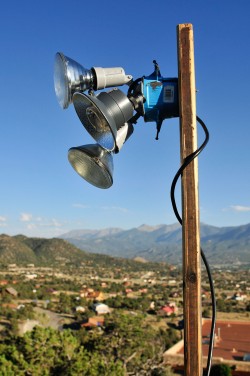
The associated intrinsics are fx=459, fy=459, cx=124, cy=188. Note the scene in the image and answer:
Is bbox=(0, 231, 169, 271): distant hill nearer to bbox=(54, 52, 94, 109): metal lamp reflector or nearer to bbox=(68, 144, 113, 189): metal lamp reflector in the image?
bbox=(68, 144, 113, 189): metal lamp reflector

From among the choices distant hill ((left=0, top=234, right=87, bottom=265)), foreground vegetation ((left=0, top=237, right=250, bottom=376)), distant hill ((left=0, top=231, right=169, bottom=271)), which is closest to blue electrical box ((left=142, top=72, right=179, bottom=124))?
foreground vegetation ((left=0, top=237, right=250, bottom=376))

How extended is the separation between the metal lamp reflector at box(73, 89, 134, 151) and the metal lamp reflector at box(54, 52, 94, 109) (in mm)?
44

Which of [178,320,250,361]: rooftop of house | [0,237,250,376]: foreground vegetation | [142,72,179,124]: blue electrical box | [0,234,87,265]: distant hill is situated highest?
[142,72,179,124]: blue electrical box

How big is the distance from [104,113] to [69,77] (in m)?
0.26

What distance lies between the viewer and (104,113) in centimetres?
206

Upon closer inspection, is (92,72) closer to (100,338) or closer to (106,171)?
(106,171)

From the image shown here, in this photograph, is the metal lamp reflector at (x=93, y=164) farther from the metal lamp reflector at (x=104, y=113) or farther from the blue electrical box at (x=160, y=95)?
the blue electrical box at (x=160, y=95)

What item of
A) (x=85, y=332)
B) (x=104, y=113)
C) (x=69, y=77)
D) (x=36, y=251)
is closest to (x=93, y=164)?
(x=104, y=113)

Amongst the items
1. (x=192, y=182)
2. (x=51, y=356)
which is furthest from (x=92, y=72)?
(x=51, y=356)

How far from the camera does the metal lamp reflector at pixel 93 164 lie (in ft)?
7.30

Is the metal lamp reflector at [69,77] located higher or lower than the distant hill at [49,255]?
higher

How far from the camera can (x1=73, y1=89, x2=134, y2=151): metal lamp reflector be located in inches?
82.4

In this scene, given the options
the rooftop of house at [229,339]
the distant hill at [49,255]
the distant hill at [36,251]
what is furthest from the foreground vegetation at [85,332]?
the distant hill at [49,255]

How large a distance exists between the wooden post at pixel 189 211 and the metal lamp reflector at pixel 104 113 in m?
0.28
